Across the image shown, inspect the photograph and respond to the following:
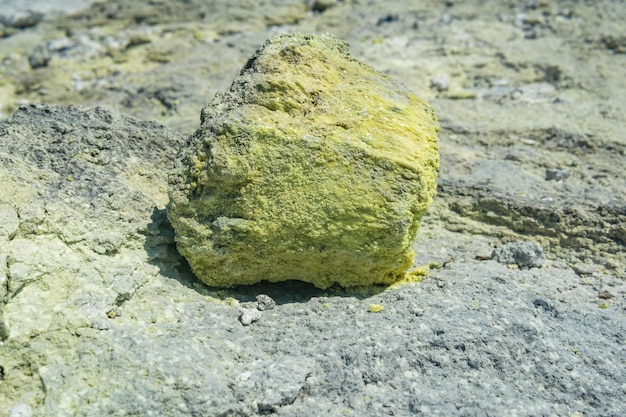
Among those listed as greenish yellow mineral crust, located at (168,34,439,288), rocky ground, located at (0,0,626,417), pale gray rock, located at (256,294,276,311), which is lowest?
pale gray rock, located at (256,294,276,311)

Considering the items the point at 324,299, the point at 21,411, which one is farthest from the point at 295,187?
the point at 21,411

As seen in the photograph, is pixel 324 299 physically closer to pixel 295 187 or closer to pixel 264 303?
pixel 264 303

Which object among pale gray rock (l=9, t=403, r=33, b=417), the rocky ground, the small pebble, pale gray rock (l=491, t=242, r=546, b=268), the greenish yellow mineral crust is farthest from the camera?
pale gray rock (l=491, t=242, r=546, b=268)

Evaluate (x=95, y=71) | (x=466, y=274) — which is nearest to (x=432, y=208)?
A: (x=466, y=274)

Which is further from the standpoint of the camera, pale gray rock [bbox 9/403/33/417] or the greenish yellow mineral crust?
the greenish yellow mineral crust

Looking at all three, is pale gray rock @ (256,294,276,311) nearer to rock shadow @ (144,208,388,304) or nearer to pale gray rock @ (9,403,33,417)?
rock shadow @ (144,208,388,304)

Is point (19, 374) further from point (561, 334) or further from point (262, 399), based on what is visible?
point (561, 334)

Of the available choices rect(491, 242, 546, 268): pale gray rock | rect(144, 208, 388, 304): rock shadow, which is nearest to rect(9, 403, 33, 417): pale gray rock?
rect(144, 208, 388, 304): rock shadow
